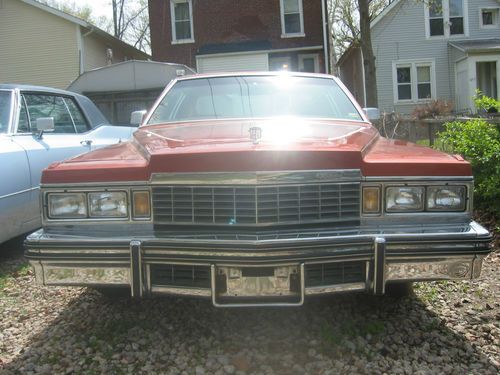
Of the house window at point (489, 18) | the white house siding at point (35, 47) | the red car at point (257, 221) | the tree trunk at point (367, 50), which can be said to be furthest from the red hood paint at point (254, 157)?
the house window at point (489, 18)

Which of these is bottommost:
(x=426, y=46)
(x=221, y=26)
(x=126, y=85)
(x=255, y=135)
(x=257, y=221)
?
(x=257, y=221)

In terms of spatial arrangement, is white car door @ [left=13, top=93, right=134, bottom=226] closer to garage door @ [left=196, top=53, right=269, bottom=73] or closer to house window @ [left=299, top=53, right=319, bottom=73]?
garage door @ [left=196, top=53, right=269, bottom=73]

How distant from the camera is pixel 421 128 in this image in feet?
35.8

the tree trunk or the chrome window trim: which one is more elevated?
the tree trunk

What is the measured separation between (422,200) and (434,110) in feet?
60.6

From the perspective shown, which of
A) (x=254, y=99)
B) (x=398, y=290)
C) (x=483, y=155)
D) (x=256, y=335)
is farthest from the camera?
(x=483, y=155)

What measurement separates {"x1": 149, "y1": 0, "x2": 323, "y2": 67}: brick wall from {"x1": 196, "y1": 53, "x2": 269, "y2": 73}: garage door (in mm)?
862

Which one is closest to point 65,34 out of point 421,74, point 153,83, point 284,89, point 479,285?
point 153,83

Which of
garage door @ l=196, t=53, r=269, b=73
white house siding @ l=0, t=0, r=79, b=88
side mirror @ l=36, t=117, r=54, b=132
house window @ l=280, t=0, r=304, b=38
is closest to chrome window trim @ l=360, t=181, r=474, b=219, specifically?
side mirror @ l=36, t=117, r=54, b=132

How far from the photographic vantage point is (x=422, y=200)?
9.13ft

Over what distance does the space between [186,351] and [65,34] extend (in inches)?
819

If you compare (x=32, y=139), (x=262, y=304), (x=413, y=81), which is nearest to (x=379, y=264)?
(x=262, y=304)

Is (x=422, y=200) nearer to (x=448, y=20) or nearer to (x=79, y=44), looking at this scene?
(x=79, y=44)

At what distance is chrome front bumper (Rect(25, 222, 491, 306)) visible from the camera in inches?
101
